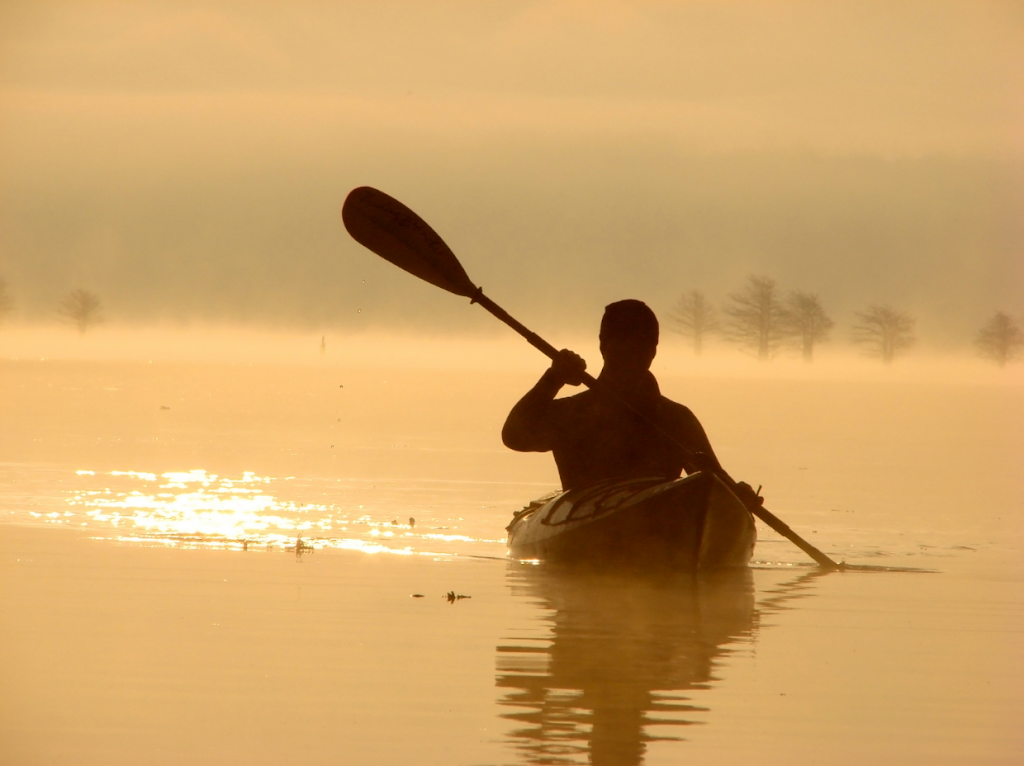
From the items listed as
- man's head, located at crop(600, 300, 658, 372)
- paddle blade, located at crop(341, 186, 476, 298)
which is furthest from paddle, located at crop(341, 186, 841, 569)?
man's head, located at crop(600, 300, 658, 372)

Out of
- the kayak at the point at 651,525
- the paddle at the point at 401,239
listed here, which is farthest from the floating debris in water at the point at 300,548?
the paddle at the point at 401,239

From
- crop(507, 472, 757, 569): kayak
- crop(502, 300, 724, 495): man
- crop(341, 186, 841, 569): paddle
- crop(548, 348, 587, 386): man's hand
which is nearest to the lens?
crop(507, 472, 757, 569): kayak

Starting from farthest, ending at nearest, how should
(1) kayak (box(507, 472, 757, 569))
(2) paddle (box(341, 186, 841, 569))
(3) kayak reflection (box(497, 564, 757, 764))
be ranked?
(2) paddle (box(341, 186, 841, 569)) < (1) kayak (box(507, 472, 757, 569)) < (3) kayak reflection (box(497, 564, 757, 764))

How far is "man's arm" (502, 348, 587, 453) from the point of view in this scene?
11.2m

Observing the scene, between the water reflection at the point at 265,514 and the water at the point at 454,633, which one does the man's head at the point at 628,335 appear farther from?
the water reflection at the point at 265,514

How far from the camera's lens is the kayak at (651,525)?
10992 millimetres

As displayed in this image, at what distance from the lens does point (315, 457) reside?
2512 cm

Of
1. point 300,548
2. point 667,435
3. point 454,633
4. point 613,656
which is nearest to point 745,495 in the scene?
point 667,435

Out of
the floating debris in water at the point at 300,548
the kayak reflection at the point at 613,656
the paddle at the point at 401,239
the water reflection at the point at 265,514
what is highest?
the paddle at the point at 401,239

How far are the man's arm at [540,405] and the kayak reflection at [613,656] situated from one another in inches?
39.1

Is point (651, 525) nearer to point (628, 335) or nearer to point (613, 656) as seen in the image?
point (628, 335)

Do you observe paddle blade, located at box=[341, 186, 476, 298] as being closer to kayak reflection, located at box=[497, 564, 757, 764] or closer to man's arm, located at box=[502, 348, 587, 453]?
man's arm, located at box=[502, 348, 587, 453]

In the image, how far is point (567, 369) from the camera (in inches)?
443

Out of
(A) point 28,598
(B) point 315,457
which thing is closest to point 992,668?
(A) point 28,598
